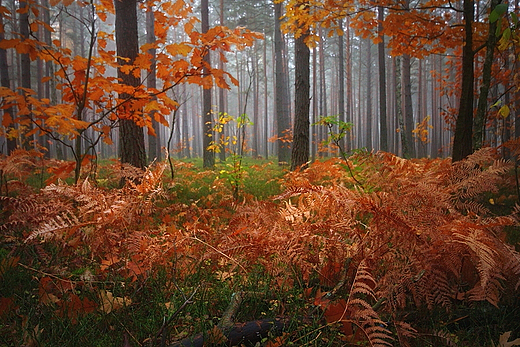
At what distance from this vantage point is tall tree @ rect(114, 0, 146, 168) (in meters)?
4.60

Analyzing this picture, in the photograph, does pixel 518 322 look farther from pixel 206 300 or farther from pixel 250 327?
pixel 206 300

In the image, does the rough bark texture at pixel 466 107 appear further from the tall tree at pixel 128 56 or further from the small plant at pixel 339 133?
the tall tree at pixel 128 56

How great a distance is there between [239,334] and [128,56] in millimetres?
4701

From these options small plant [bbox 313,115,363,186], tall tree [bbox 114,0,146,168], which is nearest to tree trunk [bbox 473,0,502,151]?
small plant [bbox 313,115,363,186]

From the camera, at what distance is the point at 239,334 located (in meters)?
1.30

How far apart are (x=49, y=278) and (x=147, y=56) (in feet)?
7.32

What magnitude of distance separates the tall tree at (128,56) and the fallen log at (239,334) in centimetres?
413

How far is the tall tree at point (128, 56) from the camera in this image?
4.60m

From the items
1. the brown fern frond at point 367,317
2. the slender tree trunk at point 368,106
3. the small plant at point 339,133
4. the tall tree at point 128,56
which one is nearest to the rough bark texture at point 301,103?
the small plant at point 339,133

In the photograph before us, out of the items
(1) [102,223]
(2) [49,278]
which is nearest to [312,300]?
(1) [102,223]

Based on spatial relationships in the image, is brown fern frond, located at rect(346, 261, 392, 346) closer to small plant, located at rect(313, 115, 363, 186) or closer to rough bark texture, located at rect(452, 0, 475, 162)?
small plant, located at rect(313, 115, 363, 186)

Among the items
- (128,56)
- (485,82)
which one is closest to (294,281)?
(485,82)

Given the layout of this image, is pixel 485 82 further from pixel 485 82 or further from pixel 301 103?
pixel 301 103

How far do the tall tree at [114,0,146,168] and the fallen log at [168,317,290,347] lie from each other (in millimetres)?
4131
